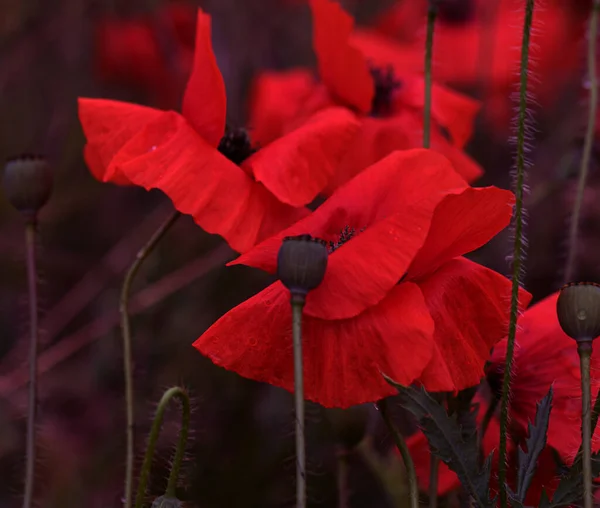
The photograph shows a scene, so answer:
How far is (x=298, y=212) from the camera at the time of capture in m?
0.60

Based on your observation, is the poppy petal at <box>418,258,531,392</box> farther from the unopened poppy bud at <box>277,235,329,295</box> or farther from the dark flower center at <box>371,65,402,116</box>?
the dark flower center at <box>371,65,402,116</box>

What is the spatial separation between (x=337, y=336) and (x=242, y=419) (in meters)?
0.52

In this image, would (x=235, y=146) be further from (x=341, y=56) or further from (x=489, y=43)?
(x=489, y=43)

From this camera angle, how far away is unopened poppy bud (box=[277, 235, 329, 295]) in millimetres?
414

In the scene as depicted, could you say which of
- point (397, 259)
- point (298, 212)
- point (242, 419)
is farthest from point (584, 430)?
point (242, 419)

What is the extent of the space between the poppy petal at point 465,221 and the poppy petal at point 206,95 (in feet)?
0.62

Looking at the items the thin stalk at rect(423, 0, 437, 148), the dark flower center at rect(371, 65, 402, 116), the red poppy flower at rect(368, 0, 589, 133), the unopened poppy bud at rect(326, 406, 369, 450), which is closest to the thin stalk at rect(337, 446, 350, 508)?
the unopened poppy bud at rect(326, 406, 369, 450)

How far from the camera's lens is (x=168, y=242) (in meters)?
1.23

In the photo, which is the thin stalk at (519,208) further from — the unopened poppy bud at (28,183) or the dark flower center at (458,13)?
the dark flower center at (458,13)

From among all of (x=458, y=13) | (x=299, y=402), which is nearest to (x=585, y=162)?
(x=299, y=402)

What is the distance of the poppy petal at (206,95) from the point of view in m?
0.58

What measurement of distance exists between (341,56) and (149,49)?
0.74 meters

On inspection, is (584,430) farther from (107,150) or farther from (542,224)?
(542,224)

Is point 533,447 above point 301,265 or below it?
below
